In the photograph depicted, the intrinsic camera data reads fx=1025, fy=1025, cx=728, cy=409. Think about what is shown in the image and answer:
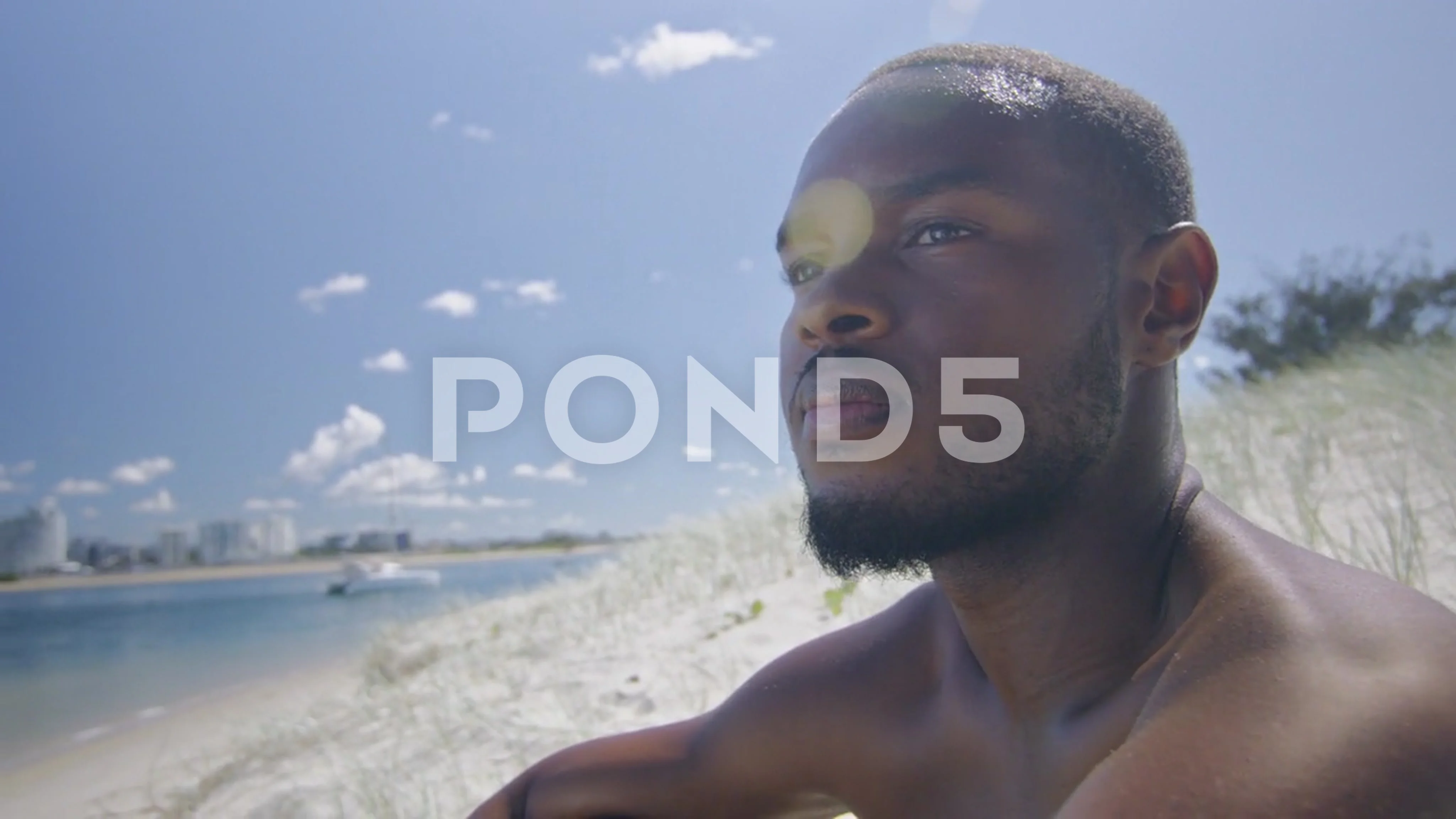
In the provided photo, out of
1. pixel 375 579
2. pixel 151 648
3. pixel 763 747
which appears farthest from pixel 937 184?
pixel 375 579

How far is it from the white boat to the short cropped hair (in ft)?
129

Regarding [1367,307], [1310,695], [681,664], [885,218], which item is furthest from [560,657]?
[1367,307]

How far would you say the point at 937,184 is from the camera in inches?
66.1

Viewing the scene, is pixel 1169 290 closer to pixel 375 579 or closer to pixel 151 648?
pixel 151 648

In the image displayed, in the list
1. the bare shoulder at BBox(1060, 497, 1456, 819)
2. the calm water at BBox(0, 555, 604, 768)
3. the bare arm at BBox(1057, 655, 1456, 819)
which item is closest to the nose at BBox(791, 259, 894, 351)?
the bare shoulder at BBox(1060, 497, 1456, 819)

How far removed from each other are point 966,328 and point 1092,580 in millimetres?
447

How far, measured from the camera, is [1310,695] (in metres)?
1.15

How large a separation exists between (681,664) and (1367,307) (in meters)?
11.9

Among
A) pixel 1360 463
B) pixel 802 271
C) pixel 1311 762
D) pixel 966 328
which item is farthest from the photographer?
pixel 1360 463

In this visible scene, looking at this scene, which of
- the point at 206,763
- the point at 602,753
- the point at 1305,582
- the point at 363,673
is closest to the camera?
the point at 1305,582

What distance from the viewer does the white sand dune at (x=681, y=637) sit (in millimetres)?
3566

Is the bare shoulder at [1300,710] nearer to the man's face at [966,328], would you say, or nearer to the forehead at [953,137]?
the man's face at [966,328]

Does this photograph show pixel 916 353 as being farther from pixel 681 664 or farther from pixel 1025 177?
pixel 681 664

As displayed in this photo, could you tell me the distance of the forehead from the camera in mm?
A: 1672
